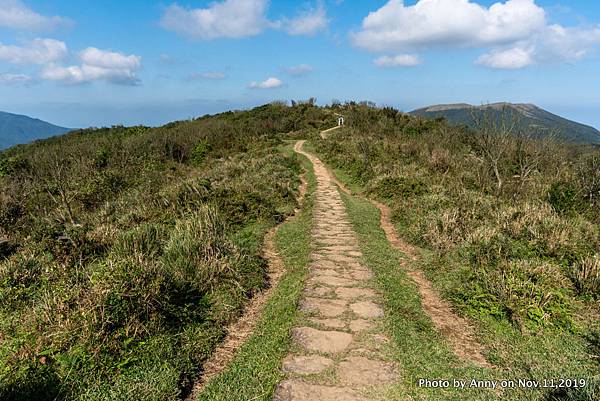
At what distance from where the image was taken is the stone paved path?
10.2 feet

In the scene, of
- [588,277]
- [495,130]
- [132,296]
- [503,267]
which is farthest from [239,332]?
[495,130]

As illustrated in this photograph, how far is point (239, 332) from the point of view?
14.0 feet

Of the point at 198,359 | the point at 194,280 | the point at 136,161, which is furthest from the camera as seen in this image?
the point at 136,161

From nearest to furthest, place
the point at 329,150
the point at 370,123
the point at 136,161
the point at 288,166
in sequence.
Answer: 1. the point at 288,166
2. the point at 329,150
3. the point at 136,161
4. the point at 370,123

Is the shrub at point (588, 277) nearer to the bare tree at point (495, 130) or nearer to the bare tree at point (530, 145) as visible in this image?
the bare tree at point (495, 130)

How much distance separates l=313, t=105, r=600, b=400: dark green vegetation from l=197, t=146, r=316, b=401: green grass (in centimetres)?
116

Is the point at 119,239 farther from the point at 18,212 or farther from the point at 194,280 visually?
the point at 18,212

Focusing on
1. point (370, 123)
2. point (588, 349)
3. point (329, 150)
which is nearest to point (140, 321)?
point (588, 349)

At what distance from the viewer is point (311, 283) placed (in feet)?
17.4

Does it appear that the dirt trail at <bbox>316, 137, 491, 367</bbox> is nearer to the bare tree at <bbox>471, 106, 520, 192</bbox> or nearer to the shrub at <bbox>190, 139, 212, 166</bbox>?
the bare tree at <bbox>471, 106, 520, 192</bbox>

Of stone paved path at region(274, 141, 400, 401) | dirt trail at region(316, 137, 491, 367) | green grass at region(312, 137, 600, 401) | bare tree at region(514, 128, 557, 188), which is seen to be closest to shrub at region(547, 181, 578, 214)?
bare tree at region(514, 128, 557, 188)

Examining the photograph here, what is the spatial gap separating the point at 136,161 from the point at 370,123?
65.7 feet

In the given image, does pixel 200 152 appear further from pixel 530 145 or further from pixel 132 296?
pixel 132 296

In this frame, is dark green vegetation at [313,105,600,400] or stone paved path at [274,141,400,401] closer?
stone paved path at [274,141,400,401]
